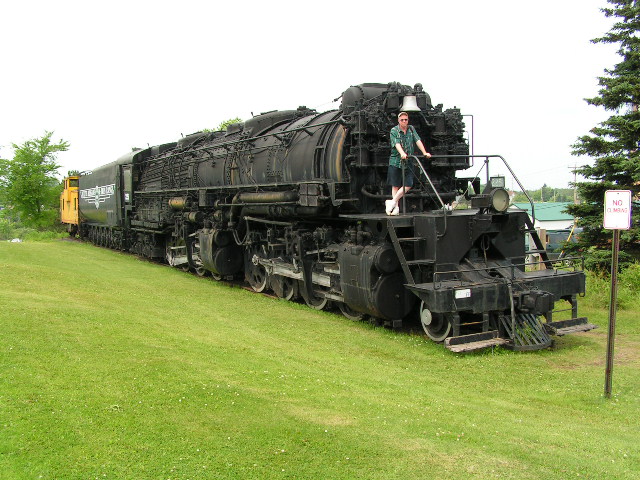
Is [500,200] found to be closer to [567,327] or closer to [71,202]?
[567,327]

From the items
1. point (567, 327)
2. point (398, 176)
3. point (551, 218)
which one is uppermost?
point (398, 176)

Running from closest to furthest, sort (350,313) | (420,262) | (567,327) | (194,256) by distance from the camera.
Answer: (420,262) < (567,327) < (350,313) < (194,256)

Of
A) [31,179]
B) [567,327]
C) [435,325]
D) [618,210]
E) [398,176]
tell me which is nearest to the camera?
[618,210]

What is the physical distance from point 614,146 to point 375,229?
7729mm

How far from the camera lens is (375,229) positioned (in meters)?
10.0

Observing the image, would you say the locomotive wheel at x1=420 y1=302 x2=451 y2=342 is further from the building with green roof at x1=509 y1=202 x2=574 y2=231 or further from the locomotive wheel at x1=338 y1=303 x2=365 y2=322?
the building with green roof at x1=509 y1=202 x2=574 y2=231

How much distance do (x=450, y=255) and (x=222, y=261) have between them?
8273 millimetres

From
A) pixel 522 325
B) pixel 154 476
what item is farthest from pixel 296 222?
pixel 154 476

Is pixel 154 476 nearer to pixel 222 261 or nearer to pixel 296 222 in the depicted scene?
pixel 296 222

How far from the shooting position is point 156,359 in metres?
6.96

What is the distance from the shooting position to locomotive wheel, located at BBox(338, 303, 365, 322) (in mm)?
11077

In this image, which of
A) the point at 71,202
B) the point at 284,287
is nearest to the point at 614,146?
the point at 284,287

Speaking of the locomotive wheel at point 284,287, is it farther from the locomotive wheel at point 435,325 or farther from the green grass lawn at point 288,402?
the locomotive wheel at point 435,325

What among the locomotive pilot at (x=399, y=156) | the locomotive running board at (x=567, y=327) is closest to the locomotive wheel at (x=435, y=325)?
the locomotive running board at (x=567, y=327)
